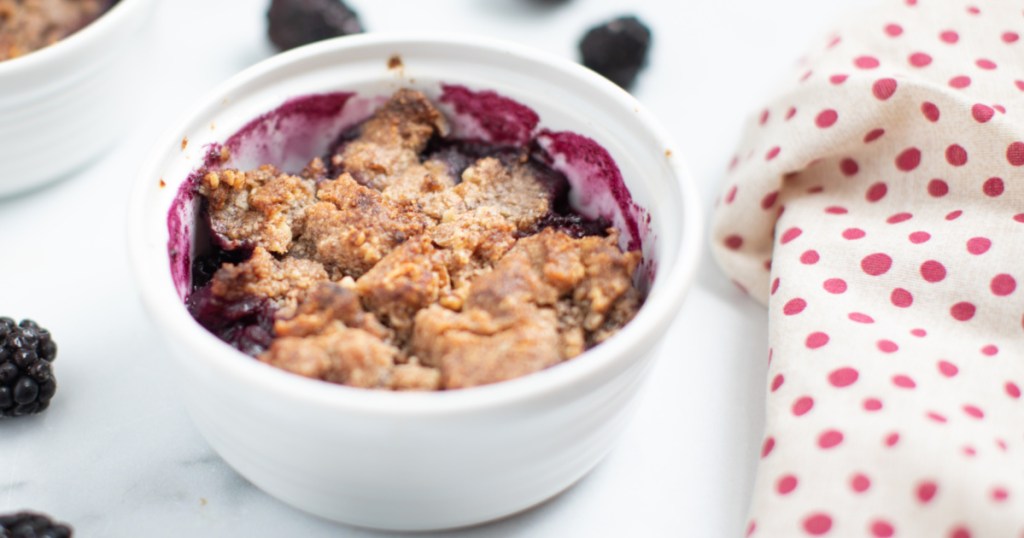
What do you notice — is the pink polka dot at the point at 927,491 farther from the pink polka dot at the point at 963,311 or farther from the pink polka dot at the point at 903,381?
the pink polka dot at the point at 963,311

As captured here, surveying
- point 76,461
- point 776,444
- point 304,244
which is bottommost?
point 76,461

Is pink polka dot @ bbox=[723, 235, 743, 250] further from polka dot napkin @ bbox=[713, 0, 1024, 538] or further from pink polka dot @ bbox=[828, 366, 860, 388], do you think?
pink polka dot @ bbox=[828, 366, 860, 388]

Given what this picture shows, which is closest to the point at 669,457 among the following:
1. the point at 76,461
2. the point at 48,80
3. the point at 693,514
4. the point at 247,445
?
the point at 693,514

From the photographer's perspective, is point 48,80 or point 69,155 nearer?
point 48,80

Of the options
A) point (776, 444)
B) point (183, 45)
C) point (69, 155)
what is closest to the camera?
point (776, 444)

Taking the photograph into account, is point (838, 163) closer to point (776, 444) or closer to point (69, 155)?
point (776, 444)

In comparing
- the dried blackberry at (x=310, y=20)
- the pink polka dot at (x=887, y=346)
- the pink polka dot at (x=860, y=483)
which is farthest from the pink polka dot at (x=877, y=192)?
the dried blackberry at (x=310, y=20)

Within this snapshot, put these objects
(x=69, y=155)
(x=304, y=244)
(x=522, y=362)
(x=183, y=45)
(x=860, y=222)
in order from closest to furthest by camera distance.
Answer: (x=522, y=362), (x=304, y=244), (x=860, y=222), (x=69, y=155), (x=183, y=45)
